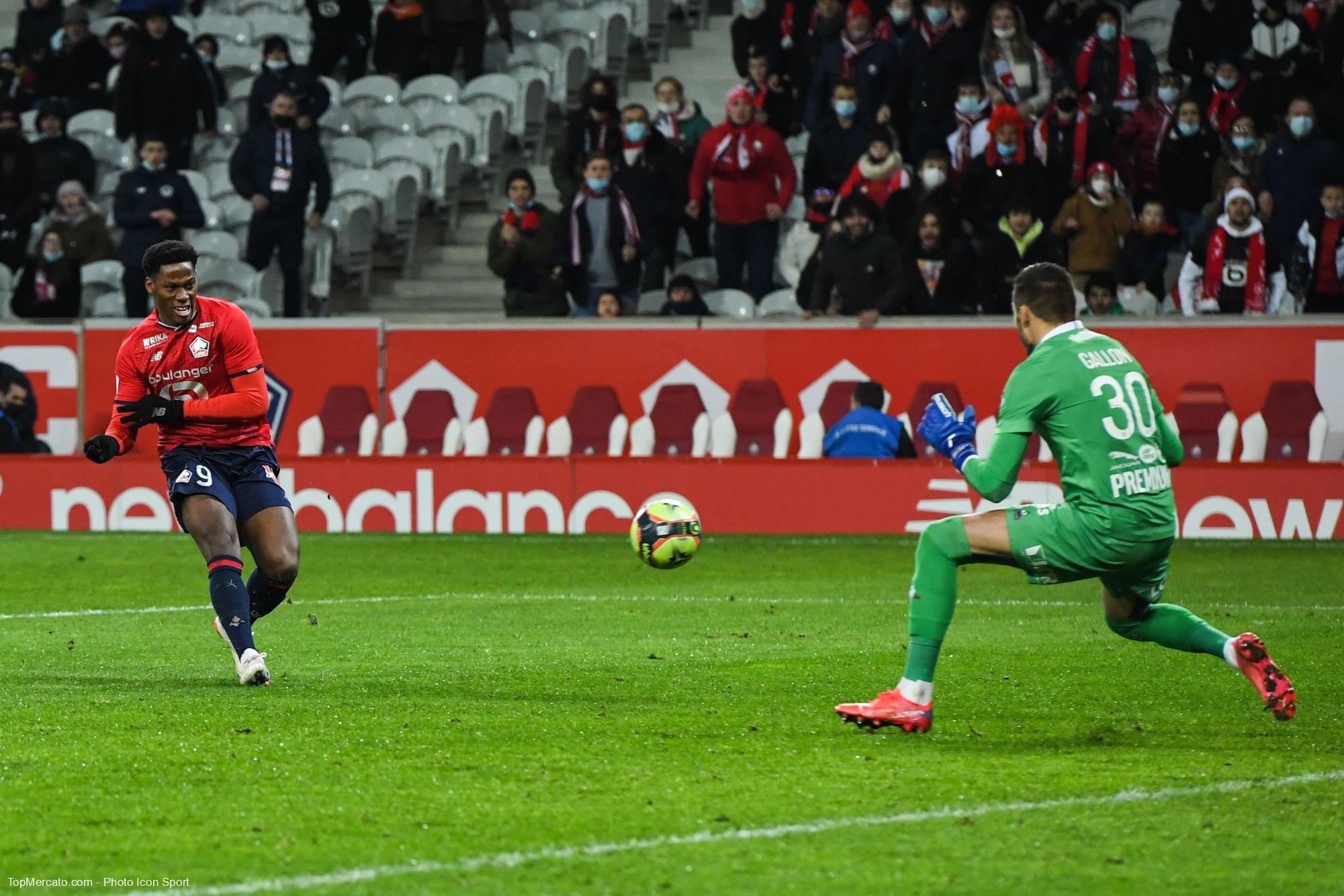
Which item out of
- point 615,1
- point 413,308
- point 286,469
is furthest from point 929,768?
point 615,1

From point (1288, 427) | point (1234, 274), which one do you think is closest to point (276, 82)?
point (1234, 274)

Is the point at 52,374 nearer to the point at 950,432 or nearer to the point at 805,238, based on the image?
the point at 805,238

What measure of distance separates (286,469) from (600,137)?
483 cm

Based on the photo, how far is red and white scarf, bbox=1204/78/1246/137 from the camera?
1897cm

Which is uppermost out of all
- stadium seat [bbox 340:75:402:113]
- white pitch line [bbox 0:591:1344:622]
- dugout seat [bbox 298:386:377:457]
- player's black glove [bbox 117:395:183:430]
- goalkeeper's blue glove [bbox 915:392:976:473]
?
stadium seat [bbox 340:75:402:113]

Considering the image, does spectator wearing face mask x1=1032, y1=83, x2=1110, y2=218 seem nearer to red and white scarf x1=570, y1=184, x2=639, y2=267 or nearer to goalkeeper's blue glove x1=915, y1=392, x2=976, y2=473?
red and white scarf x1=570, y1=184, x2=639, y2=267

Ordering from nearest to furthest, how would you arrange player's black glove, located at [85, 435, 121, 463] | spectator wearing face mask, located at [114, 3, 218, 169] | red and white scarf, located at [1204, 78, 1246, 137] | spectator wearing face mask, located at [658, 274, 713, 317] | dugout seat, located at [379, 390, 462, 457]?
player's black glove, located at [85, 435, 121, 463] < red and white scarf, located at [1204, 78, 1246, 137] < spectator wearing face mask, located at [658, 274, 713, 317] < dugout seat, located at [379, 390, 462, 457] < spectator wearing face mask, located at [114, 3, 218, 169]

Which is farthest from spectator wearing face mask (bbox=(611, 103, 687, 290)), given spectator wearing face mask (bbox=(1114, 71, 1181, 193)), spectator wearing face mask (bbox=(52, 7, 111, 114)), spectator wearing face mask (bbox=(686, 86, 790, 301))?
spectator wearing face mask (bbox=(52, 7, 111, 114))

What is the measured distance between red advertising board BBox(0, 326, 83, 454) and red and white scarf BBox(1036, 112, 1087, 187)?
9.87m

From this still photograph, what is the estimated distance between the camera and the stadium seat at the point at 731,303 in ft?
64.0

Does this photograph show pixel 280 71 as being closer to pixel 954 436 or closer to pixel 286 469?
pixel 286 469

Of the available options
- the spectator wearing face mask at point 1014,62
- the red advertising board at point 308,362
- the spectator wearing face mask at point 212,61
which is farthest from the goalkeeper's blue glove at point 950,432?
the spectator wearing face mask at point 212,61

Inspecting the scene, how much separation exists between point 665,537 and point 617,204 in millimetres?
9806

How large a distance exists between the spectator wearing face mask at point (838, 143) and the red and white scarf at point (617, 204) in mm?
1830
